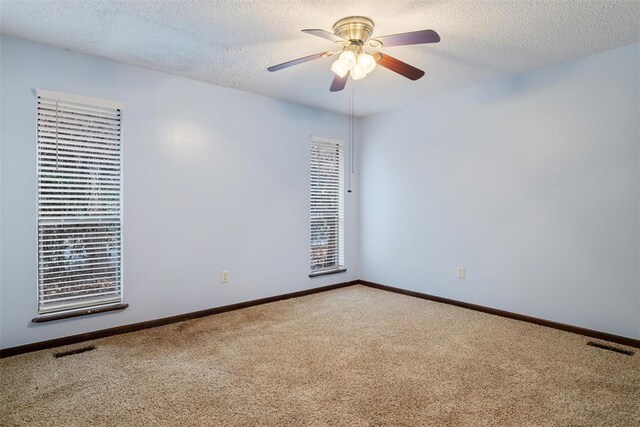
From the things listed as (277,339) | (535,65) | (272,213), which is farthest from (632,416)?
(272,213)

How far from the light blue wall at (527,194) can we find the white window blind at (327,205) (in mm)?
580

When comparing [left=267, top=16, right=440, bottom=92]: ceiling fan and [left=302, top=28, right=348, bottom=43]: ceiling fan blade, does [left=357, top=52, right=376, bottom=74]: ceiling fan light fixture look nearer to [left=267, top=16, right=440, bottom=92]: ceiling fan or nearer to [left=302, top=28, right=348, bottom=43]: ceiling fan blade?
[left=267, top=16, right=440, bottom=92]: ceiling fan

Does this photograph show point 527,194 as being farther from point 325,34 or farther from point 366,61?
point 325,34

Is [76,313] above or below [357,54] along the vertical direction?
below

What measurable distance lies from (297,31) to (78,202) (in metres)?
2.22

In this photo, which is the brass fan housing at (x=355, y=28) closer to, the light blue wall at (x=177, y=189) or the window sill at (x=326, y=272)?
the light blue wall at (x=177, y=189)

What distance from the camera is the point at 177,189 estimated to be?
354 cm

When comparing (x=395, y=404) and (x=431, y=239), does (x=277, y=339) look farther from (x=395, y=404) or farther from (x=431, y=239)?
(x=431, y=239)

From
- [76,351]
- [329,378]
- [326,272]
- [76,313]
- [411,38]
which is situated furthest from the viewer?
[326,272]

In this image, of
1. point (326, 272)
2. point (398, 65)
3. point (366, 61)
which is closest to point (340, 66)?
point (366, 61)

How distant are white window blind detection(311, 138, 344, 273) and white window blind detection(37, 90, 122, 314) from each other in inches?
90.4

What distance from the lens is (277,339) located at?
3057mm

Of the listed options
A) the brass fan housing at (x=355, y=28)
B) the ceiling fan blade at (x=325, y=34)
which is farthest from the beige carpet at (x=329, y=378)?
the brass fan housing at (x=355, y=28)

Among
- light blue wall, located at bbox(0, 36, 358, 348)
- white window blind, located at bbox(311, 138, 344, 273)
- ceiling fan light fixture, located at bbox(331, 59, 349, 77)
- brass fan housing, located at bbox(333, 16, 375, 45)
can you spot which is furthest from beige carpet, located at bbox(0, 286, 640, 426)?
brass fan housing, located at bbox(333, 16, 375, 45)
